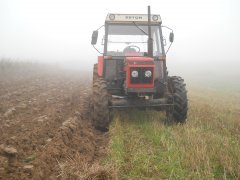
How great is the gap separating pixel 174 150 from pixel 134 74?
237 centimetres

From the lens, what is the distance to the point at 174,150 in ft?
16.5

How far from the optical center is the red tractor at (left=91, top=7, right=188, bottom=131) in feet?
22.8

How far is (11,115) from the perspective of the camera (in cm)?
716

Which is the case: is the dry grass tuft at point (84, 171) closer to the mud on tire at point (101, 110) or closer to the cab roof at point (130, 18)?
the mud on tire at point (101, 110)

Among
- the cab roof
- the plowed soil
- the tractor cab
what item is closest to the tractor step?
the tractor cab

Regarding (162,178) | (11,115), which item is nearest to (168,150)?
(162,178)

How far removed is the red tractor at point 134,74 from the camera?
274 inches

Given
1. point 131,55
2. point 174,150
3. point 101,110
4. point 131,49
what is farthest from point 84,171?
point 131,49

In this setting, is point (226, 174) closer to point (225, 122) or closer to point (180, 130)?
point (180, 130)

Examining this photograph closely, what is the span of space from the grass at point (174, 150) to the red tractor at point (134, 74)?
452mm

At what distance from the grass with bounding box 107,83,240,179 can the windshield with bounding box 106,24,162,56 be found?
1856mm

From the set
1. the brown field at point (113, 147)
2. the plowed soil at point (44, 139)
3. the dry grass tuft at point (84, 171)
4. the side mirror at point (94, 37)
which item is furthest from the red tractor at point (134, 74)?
the dry grass tuft at point (84, 171)

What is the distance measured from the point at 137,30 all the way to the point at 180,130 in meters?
3.02

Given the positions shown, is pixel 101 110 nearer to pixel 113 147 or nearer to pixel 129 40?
pixel 113 147
